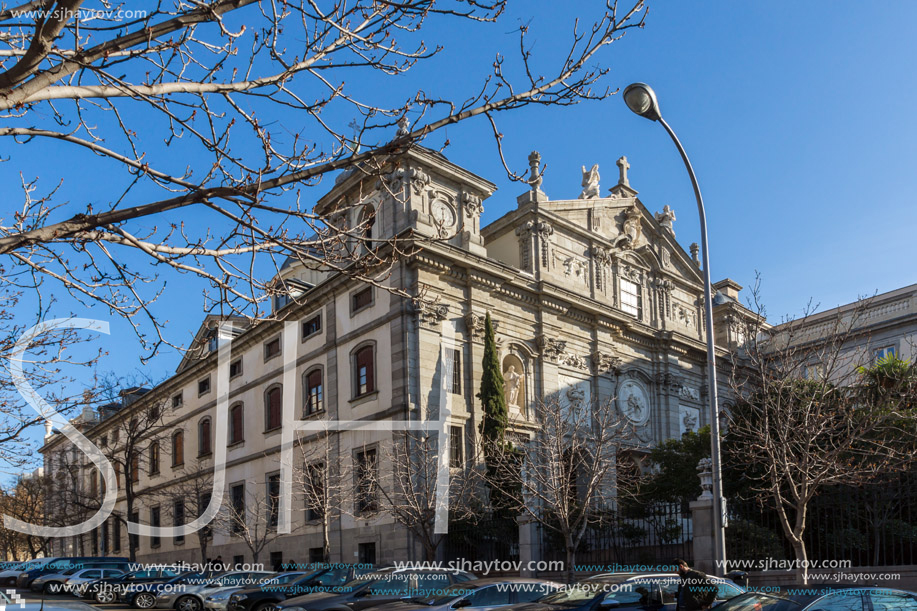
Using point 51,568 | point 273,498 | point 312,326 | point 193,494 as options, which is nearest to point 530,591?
point 312,326

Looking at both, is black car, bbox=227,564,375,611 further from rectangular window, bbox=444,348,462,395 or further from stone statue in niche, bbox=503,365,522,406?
stone statue in niche, bbox=503,365,522,406

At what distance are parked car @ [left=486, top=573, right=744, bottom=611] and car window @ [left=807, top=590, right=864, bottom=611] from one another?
3213 millimetres

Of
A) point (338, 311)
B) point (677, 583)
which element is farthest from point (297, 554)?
point (677, 583)

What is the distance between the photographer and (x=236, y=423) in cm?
4231

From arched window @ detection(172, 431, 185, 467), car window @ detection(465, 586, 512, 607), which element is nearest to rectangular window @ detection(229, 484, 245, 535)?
arched window @ detection(172, 431, 185, 467)

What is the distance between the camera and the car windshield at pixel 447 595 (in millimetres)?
14966

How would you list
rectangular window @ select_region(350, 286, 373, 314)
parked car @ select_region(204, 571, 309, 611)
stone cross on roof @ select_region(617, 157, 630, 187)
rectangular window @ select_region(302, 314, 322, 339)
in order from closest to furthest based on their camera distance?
1. parked car @ select_region(204, 571, 309, 611)
2. rectangular window @ select_region(350, 286, 373, 314)
3. rectangular window @ select_region(302, 314, 322, 339)
4. stone cross on roof @ select_region(617, 157, 630, 187)

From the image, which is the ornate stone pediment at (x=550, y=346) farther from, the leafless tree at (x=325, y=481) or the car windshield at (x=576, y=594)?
the car windshield at (x=576, y=594)

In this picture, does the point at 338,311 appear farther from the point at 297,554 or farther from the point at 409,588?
the point at 409,588

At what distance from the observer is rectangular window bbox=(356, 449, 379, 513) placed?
28402mm

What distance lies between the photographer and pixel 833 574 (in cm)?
1794

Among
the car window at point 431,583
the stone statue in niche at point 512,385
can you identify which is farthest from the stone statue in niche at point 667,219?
the car window at point 431,583

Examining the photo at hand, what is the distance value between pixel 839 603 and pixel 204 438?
40.1 meters
